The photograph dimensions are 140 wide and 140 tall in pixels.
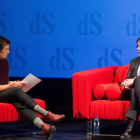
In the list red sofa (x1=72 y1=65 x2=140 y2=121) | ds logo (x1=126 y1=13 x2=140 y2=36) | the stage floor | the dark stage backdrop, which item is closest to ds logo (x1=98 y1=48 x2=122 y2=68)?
the dark stage backdrop

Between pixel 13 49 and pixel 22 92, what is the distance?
2041mm

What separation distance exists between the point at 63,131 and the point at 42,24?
1842mm

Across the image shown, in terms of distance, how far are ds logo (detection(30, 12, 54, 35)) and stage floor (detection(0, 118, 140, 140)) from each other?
53.4 inches

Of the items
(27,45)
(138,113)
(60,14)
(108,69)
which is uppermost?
(60,14)

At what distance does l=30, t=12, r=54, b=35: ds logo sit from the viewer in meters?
5.69

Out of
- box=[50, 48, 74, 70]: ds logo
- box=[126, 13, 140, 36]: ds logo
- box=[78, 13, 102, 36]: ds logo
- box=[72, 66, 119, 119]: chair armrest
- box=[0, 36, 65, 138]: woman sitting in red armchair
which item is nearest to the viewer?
box=[0, 36, 65, 138]: woman sitting in red armchair

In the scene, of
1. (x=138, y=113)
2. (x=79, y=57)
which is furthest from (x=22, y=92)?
(x=79, y=57)

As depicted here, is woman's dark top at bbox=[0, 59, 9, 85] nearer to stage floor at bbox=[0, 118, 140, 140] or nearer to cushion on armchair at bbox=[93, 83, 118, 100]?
stage floor at bbox=[0, 118, 140, 140]

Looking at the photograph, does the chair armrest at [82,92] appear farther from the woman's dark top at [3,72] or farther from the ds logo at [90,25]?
the ds logo at [90,25]

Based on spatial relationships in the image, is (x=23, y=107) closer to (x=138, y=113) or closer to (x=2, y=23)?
(x=138, y=113)

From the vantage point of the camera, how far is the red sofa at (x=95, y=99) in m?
4.00

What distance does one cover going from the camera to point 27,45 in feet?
19.0

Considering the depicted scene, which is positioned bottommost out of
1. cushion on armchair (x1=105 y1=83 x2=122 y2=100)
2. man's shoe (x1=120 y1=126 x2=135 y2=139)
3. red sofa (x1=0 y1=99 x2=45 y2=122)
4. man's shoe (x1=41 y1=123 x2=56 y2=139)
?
man's shoe (x1=120 y1=126 x2=135 y2=139)

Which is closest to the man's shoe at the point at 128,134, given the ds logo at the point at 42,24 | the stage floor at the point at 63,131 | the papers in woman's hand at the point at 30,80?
the stage floor at the point at 63,131
